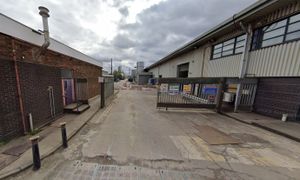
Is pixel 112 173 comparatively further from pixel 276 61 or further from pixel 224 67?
pixel 224 67

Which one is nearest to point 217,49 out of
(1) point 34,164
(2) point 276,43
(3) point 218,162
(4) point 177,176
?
(2) point 276,43

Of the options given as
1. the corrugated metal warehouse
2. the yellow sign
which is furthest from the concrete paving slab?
the corrugated metal warehouse

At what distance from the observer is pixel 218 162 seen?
333cm

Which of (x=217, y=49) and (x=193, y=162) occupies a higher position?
(x=217, y=49)

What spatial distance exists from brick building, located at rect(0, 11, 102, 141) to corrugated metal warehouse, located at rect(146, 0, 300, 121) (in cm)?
1063

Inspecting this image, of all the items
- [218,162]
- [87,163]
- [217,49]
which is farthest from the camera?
→ [217,49]

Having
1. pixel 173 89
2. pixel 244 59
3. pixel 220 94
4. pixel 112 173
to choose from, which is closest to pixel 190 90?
pixel 173 89

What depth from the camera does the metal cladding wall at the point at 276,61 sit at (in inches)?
239

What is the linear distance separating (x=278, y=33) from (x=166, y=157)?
29.4ft

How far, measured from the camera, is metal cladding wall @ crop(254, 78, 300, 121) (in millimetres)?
6344

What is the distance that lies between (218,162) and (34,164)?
4.50 metres

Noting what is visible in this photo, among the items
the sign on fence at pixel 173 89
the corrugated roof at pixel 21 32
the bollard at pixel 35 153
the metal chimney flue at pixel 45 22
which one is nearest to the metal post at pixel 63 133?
the bollard at pixel 35 153

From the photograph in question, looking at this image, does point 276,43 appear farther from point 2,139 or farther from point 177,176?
point 2,139

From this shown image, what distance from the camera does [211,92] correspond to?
8742 millimetres
